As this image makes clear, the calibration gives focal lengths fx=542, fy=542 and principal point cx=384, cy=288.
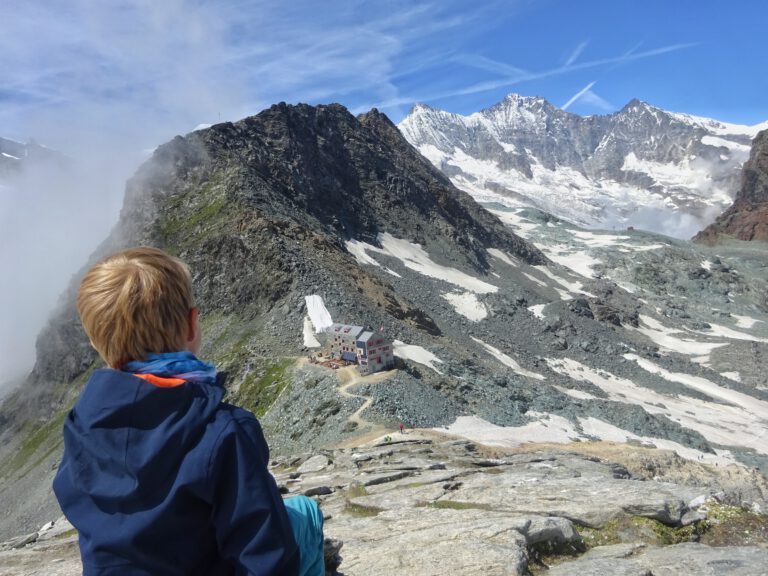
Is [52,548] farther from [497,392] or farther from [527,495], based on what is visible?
[497,392]

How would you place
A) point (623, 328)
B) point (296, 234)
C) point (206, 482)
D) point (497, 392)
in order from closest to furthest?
point (206, 482) → point (497, 392) → point (296, 234) → point (623, 328)

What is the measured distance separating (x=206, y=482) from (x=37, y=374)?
110949 mm

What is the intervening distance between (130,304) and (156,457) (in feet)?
3.55

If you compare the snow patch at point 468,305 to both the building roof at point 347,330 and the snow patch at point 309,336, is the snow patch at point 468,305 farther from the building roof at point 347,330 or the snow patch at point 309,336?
the building roof at point 347,330

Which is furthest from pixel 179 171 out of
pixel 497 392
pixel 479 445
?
pixel 479 445

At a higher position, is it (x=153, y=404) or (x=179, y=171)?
(x=179, y=171)

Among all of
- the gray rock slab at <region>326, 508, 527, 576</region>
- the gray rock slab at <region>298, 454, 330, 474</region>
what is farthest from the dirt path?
the gray rock slab at <region>326, 508, 527, 576</region>

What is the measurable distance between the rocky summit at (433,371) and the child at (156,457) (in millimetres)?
5241

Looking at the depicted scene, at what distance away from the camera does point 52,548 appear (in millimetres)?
11906

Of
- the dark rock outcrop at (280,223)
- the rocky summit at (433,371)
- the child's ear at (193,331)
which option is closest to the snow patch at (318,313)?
the rocky summit at (433,371)

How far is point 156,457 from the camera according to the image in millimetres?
3572

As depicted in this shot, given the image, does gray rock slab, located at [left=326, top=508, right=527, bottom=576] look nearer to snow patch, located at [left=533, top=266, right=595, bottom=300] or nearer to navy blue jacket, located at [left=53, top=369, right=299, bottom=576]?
navy blue jacket, located at [left=53, top=369, right=299, bottom=576]

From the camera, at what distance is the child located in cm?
362

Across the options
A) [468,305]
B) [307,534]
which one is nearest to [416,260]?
[468,305]
